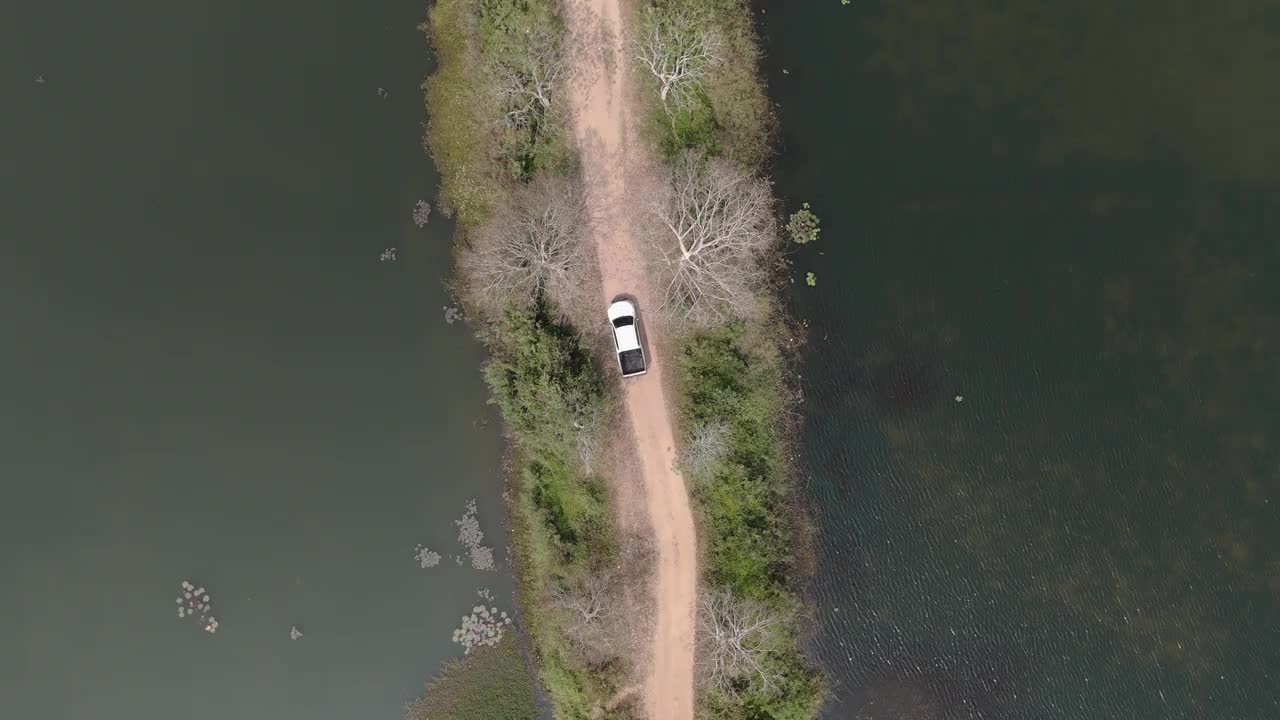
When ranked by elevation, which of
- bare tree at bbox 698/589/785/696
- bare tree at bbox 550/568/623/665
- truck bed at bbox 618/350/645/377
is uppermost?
truck bed at bbox 618/350/645/377

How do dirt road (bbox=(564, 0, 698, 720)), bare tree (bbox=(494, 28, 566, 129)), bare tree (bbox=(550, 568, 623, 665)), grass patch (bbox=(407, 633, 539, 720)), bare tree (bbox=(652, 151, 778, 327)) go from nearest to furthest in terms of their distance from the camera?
1. bare tree (bbox=(652, 151, 778, 327))
2. bare tree (bbox=(494, 28, 566, 129))
3. bare tree (bbox=(550, 568, 623, 665))
4. dirt road (bbox=(564, 0, 698, 720))
5. grass patch (bbox=(407, 633, 539, 720))

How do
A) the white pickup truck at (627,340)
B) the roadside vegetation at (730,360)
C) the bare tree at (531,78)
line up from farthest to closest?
the white pickup truck at (627,340), the bare tree at (531,78), the roadside vegetation at (730,360)

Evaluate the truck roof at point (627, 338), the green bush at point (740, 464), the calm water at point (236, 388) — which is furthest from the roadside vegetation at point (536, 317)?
the green bush at point (740, 464)

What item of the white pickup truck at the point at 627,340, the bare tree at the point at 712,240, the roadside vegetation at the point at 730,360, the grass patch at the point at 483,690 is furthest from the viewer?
the grass patch at the point at 483,690

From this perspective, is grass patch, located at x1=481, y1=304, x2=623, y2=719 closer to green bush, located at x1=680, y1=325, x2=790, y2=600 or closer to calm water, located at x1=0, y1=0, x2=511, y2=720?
calm water, located at x1=0, y1=0, x2=511, y2=720

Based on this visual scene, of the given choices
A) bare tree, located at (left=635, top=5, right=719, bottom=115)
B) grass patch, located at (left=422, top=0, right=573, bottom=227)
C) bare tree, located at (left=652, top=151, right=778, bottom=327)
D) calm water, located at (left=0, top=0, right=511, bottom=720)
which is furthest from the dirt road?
calm water, located at (left=0, top=0, right=511, bottom=720)

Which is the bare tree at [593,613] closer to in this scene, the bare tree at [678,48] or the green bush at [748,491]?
the green bush at [748,491]

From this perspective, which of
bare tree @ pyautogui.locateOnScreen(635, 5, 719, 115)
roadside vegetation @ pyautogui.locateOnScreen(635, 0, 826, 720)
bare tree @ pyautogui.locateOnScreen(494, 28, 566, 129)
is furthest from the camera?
bare tree @ pyautogui.locateOnScreen(494, 28, 566, 129)
